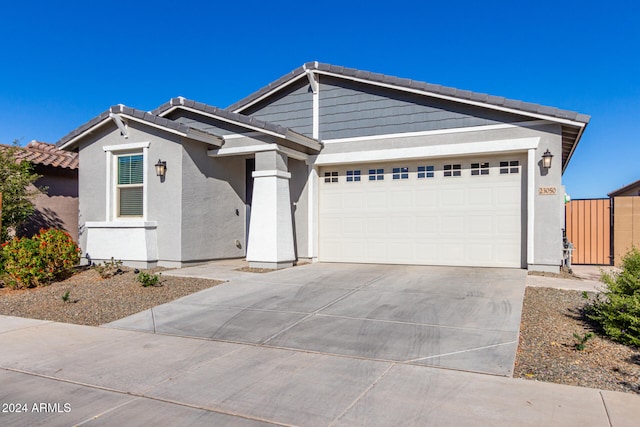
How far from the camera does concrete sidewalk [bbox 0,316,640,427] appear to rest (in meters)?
3.55

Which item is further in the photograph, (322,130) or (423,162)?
(322,130)

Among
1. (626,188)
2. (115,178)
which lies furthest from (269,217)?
(626,188)

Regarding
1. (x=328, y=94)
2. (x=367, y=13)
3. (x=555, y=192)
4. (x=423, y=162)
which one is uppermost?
(x=367, y=13)

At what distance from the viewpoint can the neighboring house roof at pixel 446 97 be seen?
31.6 feet

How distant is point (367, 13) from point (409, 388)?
483 inches

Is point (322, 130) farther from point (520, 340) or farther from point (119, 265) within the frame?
point (520, 340)

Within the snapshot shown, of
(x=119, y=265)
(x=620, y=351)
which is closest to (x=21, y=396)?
(x=620, y=351)

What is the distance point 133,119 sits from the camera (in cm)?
1136

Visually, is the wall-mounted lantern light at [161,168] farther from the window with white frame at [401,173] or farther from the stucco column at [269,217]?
the window with white frame at [401,173]

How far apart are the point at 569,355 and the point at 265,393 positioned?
3281 millimetres

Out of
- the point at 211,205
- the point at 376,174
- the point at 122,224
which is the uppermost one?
the point at 376,174

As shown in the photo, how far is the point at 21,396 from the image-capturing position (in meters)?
4.11

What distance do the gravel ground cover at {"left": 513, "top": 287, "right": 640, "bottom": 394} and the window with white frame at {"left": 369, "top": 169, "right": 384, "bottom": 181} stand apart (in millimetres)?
5900

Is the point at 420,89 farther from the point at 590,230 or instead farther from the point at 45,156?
the point at 45,156
